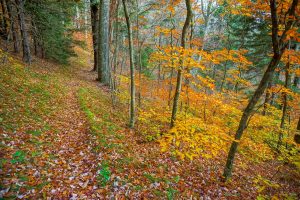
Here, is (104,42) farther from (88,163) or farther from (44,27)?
(88,163)

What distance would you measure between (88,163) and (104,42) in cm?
1163

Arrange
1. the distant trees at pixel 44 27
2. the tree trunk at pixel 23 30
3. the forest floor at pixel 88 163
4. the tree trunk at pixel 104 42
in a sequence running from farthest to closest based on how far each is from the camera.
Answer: the tree trunk at pixel 104 42 → the distant trees at pixel 44 27 → the tree trunk at pixel 23 30 → the forest floor at pixel 88 163

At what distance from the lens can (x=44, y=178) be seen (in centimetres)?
439

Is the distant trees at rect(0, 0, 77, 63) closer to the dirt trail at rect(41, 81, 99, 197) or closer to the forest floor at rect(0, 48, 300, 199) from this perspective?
the forest floor at rect(0, 48, 300, 199)

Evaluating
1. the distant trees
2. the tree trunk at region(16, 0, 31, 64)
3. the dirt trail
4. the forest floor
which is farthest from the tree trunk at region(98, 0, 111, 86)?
the dirt trail

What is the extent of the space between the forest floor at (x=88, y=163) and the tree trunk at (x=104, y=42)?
6.09 m

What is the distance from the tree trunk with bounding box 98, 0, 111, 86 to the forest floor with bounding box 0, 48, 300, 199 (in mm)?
6090

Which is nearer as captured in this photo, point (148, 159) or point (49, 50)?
point (148, 159)

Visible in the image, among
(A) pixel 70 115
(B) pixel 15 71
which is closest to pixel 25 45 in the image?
(B) pixel 15 71

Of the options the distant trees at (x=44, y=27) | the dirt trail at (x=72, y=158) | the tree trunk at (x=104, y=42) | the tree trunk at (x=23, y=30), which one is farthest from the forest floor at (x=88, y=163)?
the tree trunk at (x=104, y=42)

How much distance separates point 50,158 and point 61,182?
3.61ft

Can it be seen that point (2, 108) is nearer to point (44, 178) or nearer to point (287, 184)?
point (44, 178)

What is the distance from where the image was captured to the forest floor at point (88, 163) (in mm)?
4402

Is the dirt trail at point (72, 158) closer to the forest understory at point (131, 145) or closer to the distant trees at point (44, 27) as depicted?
the forest understory at point (131, 145)
